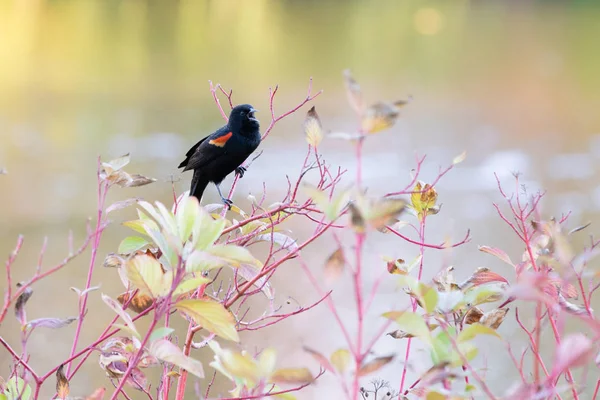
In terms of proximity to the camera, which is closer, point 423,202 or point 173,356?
point 173,356

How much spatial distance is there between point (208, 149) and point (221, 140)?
0.04 metres

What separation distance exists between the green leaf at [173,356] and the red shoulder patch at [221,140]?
1.00 metres

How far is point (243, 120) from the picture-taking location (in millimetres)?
1541

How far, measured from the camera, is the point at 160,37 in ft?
36.1

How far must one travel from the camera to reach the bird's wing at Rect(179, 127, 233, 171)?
146cm

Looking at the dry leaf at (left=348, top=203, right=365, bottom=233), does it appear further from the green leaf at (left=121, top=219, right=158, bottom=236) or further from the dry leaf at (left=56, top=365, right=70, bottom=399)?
the dry leaf at (left=56, top=365, right=70, bottom=399)

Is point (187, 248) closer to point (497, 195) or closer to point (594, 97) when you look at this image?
point (497, 195)

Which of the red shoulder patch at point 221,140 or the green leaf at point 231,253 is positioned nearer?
the green leaf at point 231,253

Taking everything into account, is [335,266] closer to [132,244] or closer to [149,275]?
[149,275]

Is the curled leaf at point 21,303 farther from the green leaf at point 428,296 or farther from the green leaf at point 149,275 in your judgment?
the green leaf at point 428,296

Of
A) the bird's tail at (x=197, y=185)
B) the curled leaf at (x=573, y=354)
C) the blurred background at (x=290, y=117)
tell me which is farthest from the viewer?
the blurred background at (x=290, y=117)

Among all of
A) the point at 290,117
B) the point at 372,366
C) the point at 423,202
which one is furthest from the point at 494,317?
the point at 290,117

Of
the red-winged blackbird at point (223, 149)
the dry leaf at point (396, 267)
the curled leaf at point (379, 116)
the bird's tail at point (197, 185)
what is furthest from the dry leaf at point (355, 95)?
the bird's tail at point (197, 185)

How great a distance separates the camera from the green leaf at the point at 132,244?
0.67 metres
